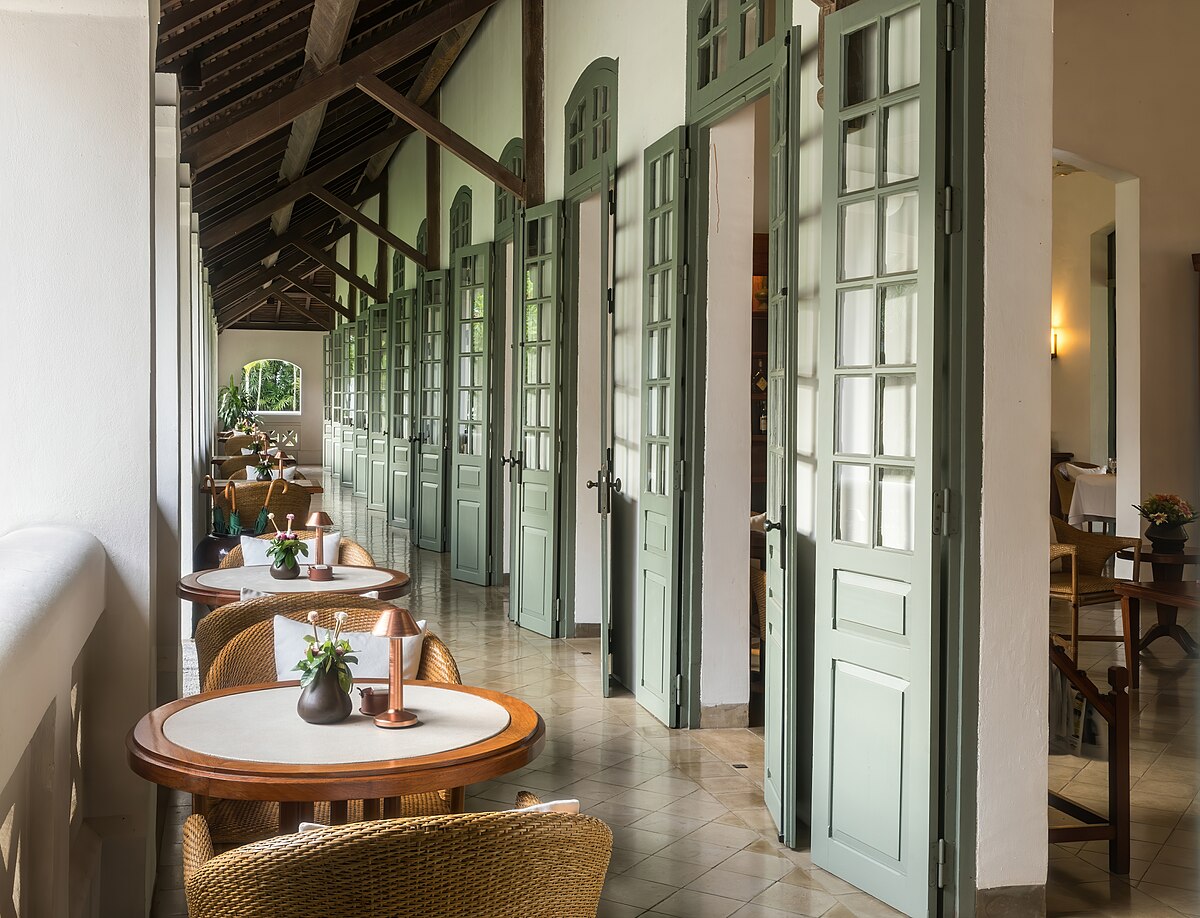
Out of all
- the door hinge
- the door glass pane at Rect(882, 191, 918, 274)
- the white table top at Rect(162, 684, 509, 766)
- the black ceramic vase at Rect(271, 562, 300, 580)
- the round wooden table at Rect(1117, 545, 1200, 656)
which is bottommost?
the round wooden table at Rect(1117, 545, 1200, 656)

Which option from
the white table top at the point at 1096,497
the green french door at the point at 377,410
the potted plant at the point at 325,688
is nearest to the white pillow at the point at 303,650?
the potted plant at the point at 325,688

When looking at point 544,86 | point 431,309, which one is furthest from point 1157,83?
point 431,309

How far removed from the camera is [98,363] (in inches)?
124

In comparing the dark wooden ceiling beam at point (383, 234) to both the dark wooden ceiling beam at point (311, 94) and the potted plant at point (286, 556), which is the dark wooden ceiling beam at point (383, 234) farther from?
the potted plant at point (286, 556)

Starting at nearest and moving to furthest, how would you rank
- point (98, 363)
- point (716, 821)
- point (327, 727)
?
point (327, 727) → point (98, 363) → point (716, 821)

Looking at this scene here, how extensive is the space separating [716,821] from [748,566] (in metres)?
1.56

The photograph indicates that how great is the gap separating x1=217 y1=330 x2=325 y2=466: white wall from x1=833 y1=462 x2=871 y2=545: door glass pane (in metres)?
26.7

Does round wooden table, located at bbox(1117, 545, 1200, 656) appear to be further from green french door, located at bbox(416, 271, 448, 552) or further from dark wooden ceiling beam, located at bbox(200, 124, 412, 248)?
dark wooden ceiling beam, located at bbox(200, 124, 412, 248)

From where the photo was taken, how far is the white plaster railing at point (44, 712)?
2.00 metres

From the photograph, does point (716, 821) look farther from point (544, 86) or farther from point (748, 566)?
point (544, 86)

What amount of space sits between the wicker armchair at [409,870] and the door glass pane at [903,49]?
8.46 feet

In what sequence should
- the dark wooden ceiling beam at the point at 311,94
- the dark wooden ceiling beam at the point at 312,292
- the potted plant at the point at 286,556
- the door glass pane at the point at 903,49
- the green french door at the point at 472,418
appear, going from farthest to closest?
1. the dark wooden ceiling beam at the point at 312,292
2. the green french door at the point at 472,418
3. the dark wooden ceiling beam at the point at 311,94
4. the potted plant at the point at 286,556
5. the door glass pane at the point at 903,49

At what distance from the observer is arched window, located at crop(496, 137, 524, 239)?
886 cm

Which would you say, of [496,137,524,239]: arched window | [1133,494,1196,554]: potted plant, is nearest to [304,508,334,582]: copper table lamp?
[496,137,524,239]: arched window
